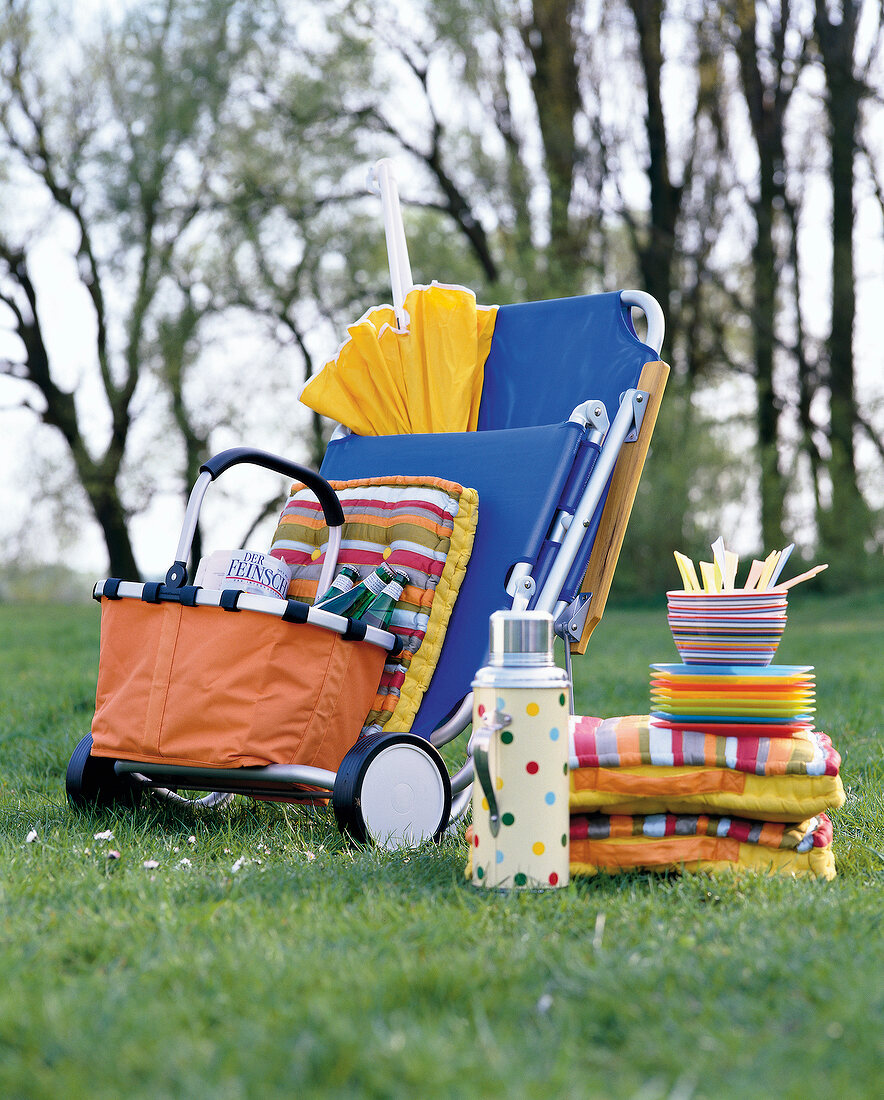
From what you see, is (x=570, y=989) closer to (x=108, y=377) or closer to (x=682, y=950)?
(x=682, y=950)

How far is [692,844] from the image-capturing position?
2.15 m

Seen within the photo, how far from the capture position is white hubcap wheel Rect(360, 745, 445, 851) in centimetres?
235

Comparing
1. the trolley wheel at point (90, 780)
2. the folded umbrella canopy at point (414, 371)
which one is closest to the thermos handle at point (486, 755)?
the trolley wheel at point (90, 780)

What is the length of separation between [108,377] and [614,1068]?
13764 mm

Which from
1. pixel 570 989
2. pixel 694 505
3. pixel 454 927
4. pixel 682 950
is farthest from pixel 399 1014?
pixel 694 505

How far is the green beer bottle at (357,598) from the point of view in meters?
2.60

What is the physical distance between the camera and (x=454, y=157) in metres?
14.0

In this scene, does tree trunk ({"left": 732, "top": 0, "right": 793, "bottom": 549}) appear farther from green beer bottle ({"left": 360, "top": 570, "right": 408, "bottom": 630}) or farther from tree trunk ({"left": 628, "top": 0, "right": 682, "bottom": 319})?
green beer bottle ({"left": 360, "top": 570, "right": 408, "bottom": 630})

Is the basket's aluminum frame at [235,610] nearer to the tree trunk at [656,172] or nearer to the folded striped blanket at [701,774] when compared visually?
the folded striped blanket at [701,774]

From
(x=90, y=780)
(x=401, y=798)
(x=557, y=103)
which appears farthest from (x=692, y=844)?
(x=557, y=103)

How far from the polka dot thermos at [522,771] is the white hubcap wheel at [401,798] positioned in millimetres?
390

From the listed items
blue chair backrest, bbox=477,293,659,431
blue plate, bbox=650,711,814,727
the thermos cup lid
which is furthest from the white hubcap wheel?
blue chair backrest, bbox=477,293,659,431

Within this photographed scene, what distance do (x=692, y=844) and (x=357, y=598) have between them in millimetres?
966

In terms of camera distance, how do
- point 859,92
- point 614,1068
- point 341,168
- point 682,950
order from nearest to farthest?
point 614,1068 → point 682,950 → point 859,92 → point 341,168
